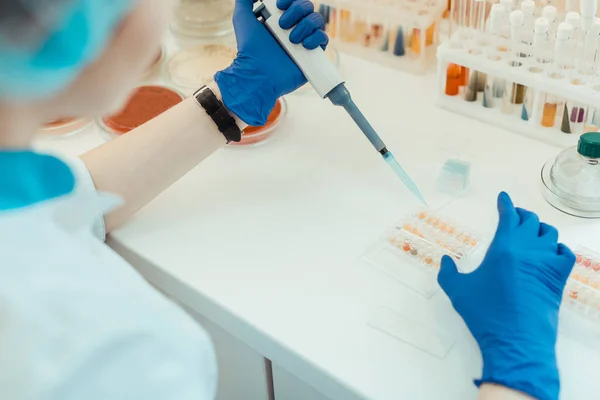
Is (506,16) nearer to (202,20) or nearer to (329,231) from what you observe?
(329,231)

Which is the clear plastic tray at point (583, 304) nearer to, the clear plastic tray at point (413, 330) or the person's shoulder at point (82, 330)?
the clear plastic tray at point (413, 330)

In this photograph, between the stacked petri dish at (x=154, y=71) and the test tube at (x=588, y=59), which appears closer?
the test tube at (x=588, y=59)

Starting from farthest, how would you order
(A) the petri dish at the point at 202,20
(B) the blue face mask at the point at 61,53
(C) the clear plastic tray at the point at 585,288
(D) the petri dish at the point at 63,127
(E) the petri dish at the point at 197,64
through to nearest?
(A) the petri dish at the point at 202,20 < (E) the petri dish at the point at 197,64 < (D) the petri dish at the point at 63,127 < (C) the clear plastic tray at the point at 585,288 < (B) the blue face mask at the point at 61,53

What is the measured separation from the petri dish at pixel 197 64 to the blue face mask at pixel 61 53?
33.8 inches

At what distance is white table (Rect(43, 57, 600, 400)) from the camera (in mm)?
867

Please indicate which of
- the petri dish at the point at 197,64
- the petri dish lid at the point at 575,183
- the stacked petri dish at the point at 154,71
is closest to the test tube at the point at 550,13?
the petri dish lid at the point at 575,183

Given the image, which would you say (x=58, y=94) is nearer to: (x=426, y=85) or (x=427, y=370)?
(x=427, y=370)

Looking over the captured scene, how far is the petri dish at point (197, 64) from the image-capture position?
1.38 metres

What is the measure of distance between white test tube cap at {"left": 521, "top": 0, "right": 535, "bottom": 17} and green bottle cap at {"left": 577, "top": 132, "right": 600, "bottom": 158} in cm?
26

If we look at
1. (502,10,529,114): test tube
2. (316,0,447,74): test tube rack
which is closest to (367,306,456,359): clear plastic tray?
(502,10,529,114): test tube

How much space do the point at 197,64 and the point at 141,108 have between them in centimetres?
19

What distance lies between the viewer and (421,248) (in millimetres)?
1007

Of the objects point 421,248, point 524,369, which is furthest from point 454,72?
point 524,369

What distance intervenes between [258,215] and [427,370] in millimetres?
369
